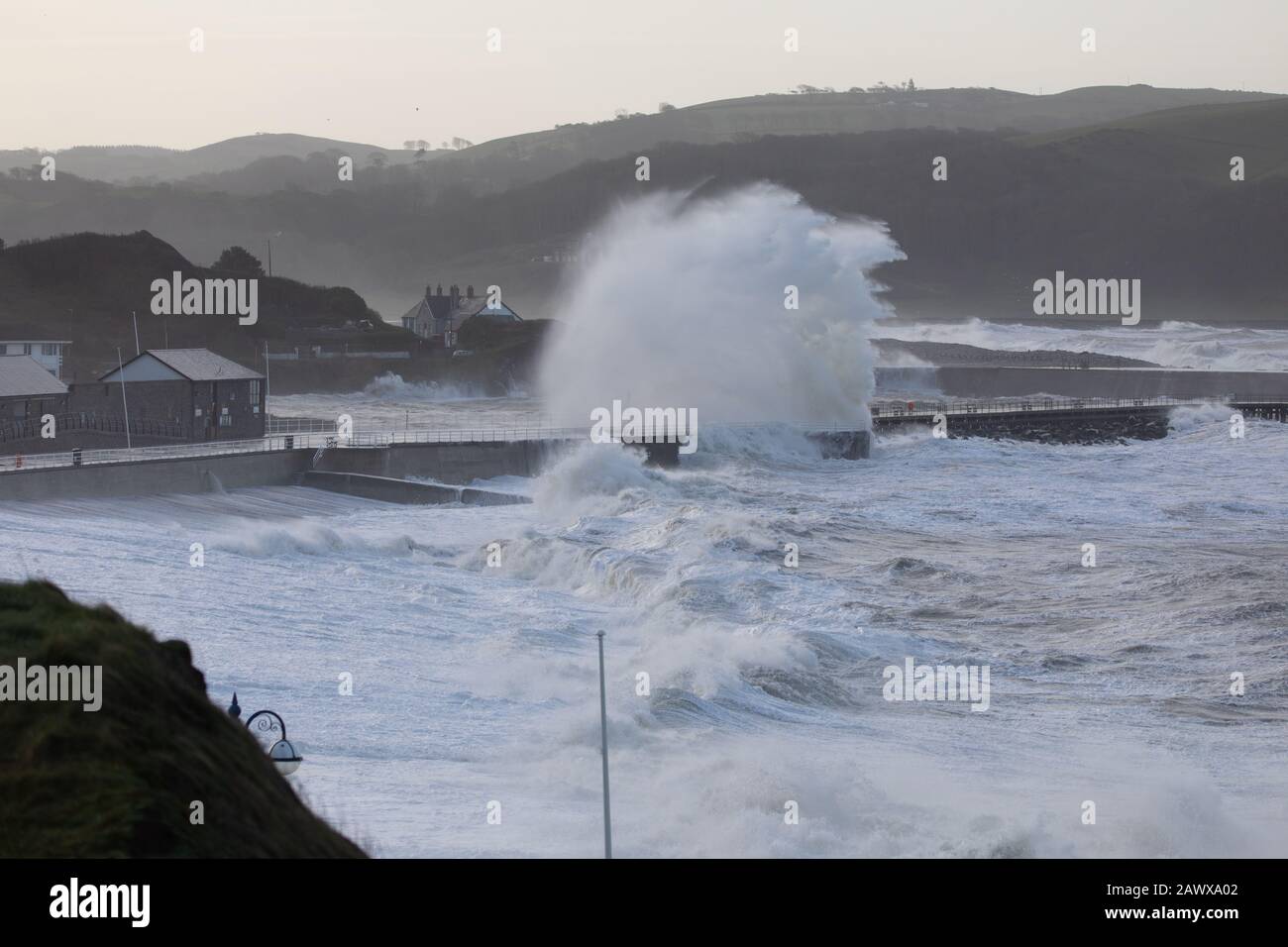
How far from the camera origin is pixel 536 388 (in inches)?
3797

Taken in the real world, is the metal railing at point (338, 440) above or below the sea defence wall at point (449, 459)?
above

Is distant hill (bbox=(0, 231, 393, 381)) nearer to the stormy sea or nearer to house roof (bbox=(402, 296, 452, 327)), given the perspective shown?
house roof (bbox=(402, 296, 452, 327))

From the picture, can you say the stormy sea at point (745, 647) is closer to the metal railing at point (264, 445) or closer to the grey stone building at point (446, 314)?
the metal railing at point (264, 445)

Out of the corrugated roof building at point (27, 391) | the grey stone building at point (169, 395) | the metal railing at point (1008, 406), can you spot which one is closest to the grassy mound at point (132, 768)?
the corrugated roof building at point (27, 391)

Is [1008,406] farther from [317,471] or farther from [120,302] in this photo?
[120,302]

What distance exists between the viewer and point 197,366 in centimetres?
4928

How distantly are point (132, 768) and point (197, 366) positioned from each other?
1670 inches

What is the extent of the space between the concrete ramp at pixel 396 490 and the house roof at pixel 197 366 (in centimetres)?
706

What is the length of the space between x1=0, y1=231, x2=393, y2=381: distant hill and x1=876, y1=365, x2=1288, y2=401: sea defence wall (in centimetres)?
3681

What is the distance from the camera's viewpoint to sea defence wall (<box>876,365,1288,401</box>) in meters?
86.5

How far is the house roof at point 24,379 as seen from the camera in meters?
42.6

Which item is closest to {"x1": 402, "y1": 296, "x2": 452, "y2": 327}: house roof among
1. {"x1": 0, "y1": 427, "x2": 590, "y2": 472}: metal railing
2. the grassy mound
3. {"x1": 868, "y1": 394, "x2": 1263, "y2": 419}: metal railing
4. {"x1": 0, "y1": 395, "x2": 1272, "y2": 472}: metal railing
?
{"x1": 868, "y1": 394, "x2": 1263, "y2": 419}: metal railing

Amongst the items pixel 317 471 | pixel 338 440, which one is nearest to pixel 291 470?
pixel 317 471
